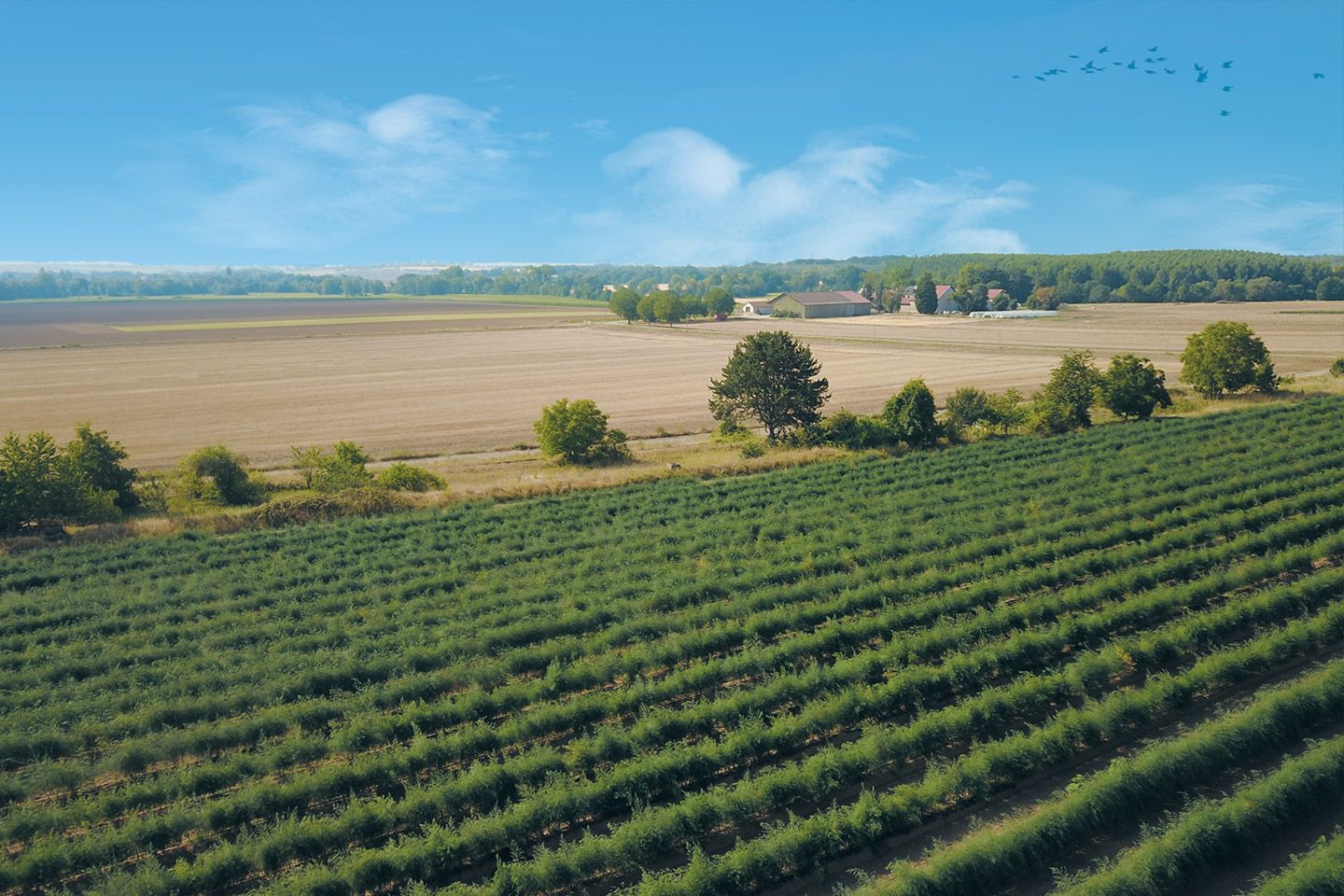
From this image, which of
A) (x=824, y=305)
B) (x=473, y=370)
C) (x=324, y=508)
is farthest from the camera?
(x=824, y=305)

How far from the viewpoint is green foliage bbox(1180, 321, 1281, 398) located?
54125mm

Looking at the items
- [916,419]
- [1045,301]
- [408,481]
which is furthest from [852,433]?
[1045,301]

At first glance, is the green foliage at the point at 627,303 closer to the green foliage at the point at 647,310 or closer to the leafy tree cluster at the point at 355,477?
the green foliage at the point at 647,310

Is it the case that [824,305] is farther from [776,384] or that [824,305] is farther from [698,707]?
[698,707]

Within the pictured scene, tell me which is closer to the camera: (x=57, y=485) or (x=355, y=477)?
(x=57, y=485)

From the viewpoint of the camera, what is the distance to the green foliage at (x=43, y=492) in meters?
32.4

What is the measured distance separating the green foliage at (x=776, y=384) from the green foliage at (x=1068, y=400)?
12.0 m

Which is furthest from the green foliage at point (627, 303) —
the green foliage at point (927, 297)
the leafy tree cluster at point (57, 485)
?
the leafy tree cluster at point (57, 485)

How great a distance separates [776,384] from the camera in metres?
46.9

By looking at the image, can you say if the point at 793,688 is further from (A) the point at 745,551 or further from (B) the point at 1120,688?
(A) the point at 745,551

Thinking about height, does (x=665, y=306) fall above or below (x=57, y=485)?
above

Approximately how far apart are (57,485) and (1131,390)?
171ft

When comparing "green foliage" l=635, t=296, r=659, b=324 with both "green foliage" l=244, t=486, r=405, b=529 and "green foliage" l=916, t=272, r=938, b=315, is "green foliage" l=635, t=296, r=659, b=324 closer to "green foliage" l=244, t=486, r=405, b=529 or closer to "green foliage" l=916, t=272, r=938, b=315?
"green foliage" l=916, t=272, r=938, b=315

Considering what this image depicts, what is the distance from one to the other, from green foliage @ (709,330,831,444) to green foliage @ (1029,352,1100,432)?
12.0m
